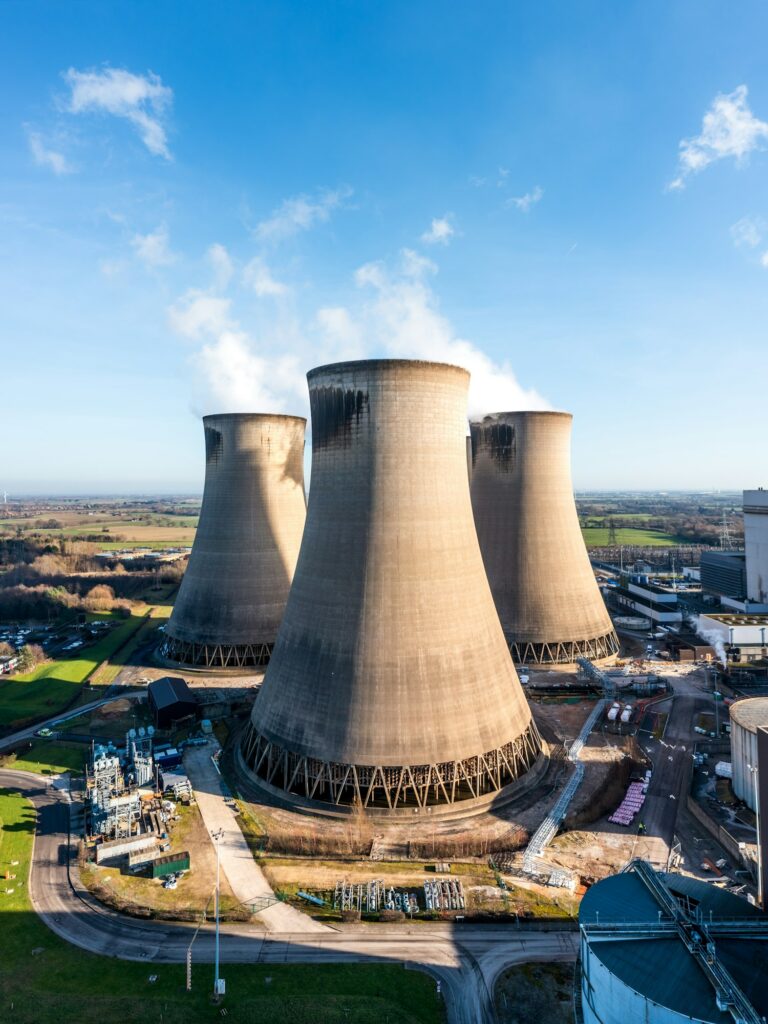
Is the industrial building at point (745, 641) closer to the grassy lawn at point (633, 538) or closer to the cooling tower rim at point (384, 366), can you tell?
the cooling tower rim at point (384, 366)

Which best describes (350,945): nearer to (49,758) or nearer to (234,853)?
(234,853)

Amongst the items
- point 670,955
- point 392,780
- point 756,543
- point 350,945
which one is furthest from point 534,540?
point 670,955

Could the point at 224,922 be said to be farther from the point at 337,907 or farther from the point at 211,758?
the point at 211,758

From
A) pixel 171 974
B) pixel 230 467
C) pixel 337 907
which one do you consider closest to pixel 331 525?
pixel 337 907

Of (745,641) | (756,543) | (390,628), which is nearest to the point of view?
(390,628)

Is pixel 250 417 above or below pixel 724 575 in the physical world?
above

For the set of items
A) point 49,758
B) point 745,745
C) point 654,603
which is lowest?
point 49,758

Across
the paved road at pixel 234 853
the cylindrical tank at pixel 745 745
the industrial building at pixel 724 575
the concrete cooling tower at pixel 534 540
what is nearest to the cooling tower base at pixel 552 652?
the concrete cooling tower at pixel 534 540
